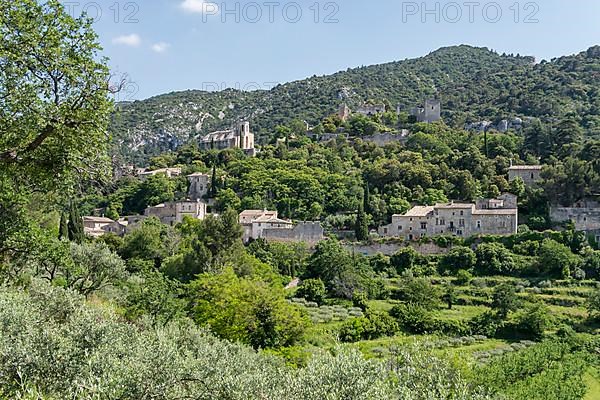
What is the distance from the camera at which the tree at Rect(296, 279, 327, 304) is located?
44062 mm

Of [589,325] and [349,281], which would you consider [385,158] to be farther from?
[589,325]

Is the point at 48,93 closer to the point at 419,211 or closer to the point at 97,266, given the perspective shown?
the point at 97,266

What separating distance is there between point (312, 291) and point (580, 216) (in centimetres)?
2759

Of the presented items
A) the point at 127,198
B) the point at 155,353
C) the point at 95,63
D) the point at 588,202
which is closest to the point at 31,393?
the point at 155,353

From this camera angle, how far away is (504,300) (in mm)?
39875

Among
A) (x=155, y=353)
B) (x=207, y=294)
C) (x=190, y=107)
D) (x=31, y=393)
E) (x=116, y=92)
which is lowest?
(x=207, y=294)

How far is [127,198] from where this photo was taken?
7544 cm

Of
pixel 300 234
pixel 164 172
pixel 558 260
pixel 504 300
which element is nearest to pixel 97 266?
pixel 504 300

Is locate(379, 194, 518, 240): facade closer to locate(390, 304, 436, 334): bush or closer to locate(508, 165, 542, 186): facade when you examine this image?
locate(508, 165, 542, 186): facade

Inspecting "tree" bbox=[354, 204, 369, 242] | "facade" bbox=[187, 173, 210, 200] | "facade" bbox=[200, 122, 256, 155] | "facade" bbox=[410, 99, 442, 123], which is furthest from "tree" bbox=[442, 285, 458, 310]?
"facade" bbox=[200, 122, 256, 155]

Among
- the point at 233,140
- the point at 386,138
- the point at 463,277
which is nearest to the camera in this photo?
the point at 463,277

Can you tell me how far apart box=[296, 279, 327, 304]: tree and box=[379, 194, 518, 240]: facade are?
43.9ft

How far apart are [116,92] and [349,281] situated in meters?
36.8

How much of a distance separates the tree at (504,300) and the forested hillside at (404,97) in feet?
180
